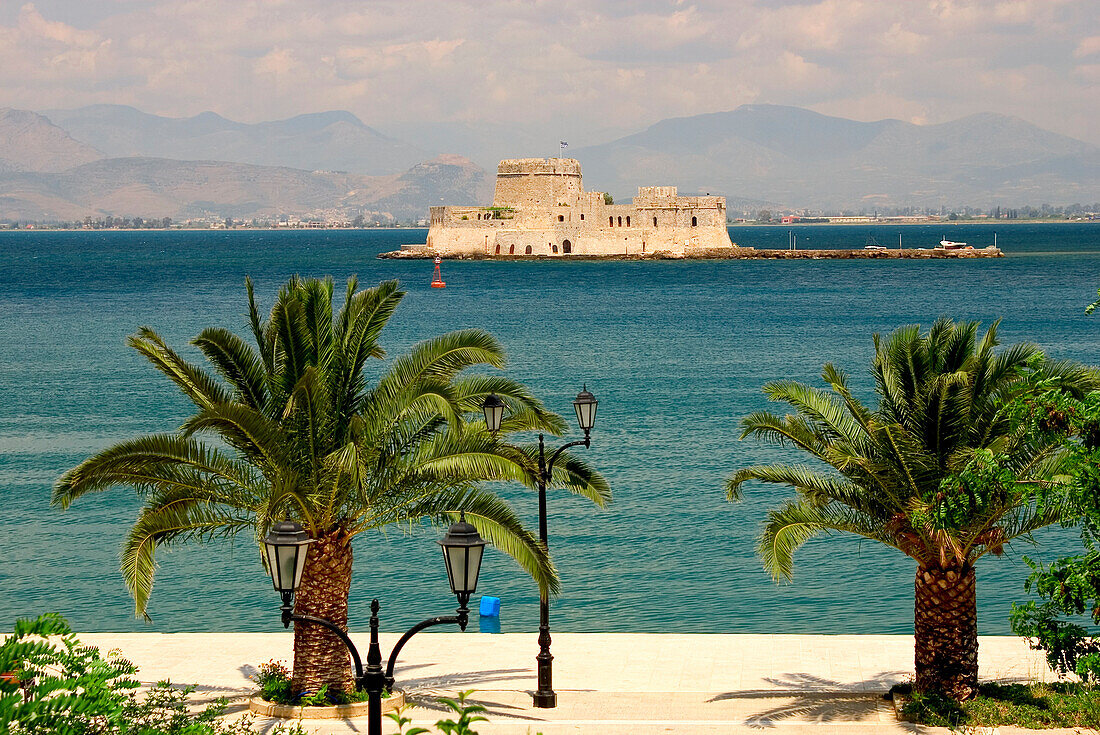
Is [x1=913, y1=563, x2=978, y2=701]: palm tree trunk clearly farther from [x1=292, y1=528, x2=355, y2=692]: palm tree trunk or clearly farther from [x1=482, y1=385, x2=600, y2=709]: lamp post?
[x1=292, y1=528, x2=355, y2=692]: palm tree trunk

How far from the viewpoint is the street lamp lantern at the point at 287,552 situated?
24.6 ft

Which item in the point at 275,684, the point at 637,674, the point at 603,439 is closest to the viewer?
the point at 275,684

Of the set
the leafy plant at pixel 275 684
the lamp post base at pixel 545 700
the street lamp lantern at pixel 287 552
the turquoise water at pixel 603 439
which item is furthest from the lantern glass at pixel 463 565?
the turquoise water at pixel 603 439

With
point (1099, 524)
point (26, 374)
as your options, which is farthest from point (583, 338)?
point (1099, 524)

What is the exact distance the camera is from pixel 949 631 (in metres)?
11.3

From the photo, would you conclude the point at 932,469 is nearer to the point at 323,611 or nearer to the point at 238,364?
the point at 323,611

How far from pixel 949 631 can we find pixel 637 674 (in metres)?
3.25

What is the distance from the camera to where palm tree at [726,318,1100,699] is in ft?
36.3

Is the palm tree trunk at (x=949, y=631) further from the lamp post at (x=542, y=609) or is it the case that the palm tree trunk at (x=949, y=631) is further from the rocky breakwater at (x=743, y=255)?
the rocky breakwater at (x=743, y=255)

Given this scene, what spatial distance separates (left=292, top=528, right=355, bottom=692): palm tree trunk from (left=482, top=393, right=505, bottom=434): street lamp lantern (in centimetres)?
157

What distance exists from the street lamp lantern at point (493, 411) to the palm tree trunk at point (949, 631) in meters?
3.78

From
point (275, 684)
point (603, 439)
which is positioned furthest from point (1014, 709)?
point (603, 439)

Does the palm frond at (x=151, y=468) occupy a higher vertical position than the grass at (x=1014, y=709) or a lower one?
higher

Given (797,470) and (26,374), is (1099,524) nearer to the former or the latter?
(797,470)
